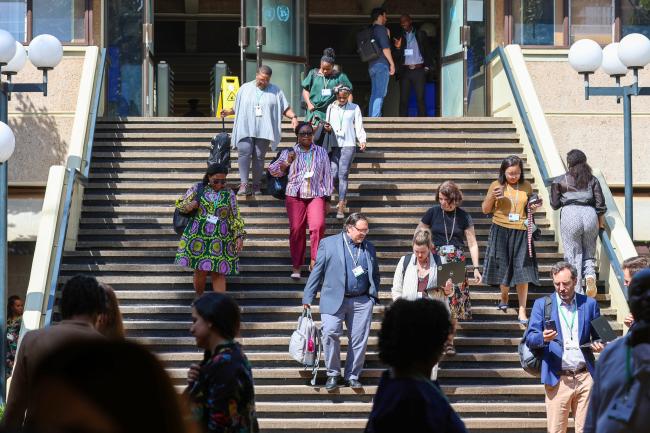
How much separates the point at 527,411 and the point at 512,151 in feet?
18.1

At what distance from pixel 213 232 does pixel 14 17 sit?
7990 millimetres

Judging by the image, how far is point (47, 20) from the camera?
1861 centimetres

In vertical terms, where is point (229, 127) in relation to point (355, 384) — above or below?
above

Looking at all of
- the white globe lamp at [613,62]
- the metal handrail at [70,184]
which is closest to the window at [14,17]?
the metal handrail at [70,184]

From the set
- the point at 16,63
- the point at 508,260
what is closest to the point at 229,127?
the point at 16,63

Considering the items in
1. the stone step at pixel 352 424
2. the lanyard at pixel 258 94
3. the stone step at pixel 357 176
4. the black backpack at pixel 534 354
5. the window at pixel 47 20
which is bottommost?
the stone step at pixel 352 424

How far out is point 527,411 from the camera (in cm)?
1134

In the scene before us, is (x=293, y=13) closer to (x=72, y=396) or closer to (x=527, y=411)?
(x=527, y=411)

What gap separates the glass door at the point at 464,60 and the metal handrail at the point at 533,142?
0.47 m

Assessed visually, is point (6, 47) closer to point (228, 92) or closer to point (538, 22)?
point (228, 92)

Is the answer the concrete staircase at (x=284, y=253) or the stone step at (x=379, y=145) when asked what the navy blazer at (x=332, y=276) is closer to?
the concrete staircase at (x=284, y=253)

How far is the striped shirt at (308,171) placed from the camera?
1293cm

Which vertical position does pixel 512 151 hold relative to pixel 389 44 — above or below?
below

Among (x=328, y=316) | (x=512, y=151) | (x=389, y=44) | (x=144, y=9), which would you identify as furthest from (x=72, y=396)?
(x=144, y=9)
